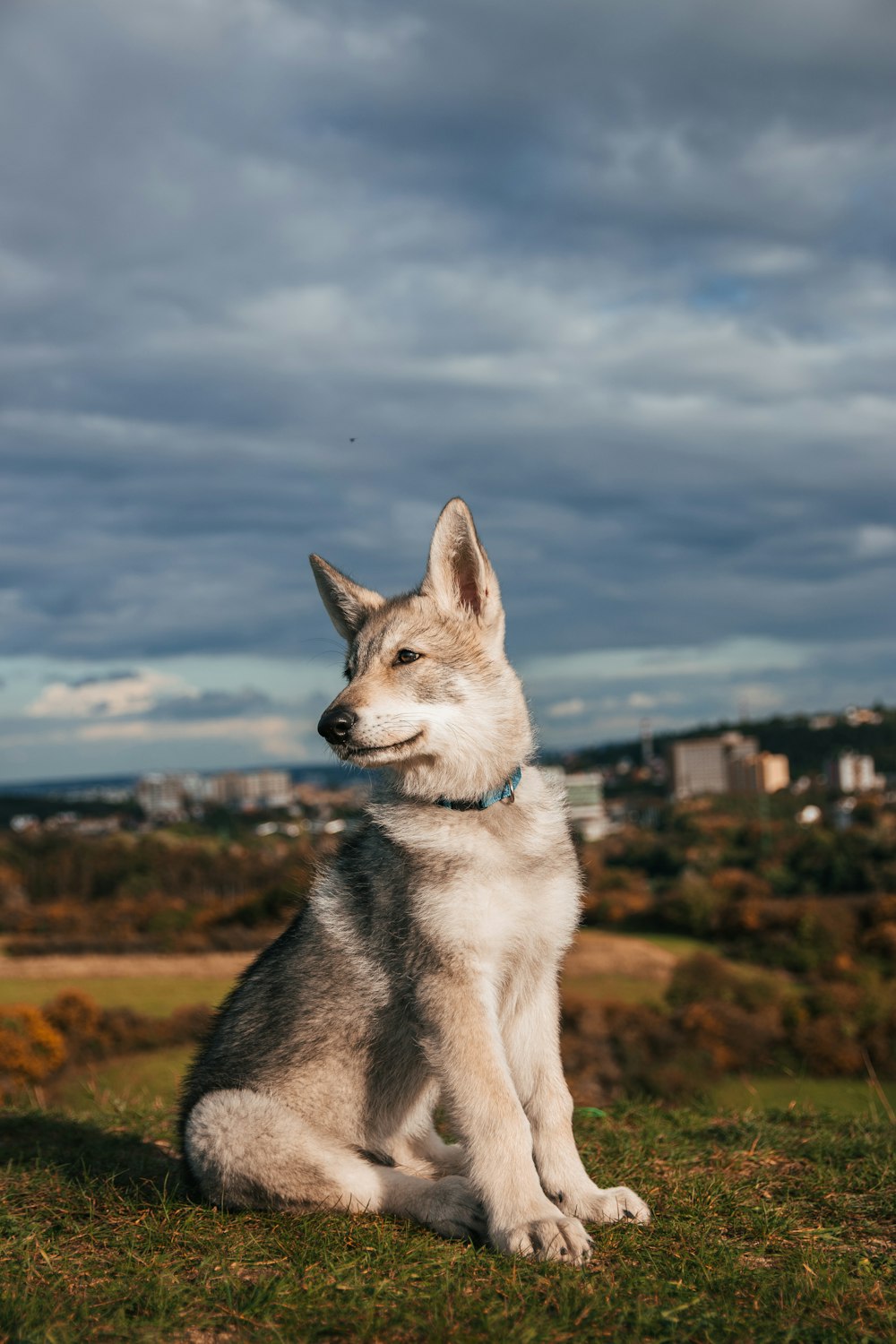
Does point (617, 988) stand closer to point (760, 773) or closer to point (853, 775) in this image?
point (853, 775)

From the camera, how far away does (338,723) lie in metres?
5.52

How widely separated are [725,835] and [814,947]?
2697 centimetres

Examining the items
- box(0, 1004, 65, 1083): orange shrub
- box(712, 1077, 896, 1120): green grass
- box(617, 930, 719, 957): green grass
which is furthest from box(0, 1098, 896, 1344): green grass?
box(617, 930, 719, 957): green grass

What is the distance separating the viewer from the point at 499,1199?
514 cm

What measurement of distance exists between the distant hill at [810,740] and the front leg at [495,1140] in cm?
8657

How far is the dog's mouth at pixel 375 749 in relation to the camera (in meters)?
5.57

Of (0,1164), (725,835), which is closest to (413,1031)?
(0,1164)

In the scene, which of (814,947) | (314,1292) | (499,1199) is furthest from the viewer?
(814,947)

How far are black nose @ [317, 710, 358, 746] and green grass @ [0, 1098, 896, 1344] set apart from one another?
2.43 meters

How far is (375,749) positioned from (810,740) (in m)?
105

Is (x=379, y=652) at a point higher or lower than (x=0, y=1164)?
higher

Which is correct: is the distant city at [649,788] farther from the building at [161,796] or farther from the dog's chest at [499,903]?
the dog's chest at [499,903]

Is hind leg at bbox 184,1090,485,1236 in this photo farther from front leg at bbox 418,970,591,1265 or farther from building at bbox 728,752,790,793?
building at bbox 728,752,790,793

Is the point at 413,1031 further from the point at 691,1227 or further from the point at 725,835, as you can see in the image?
the point at 725,835
